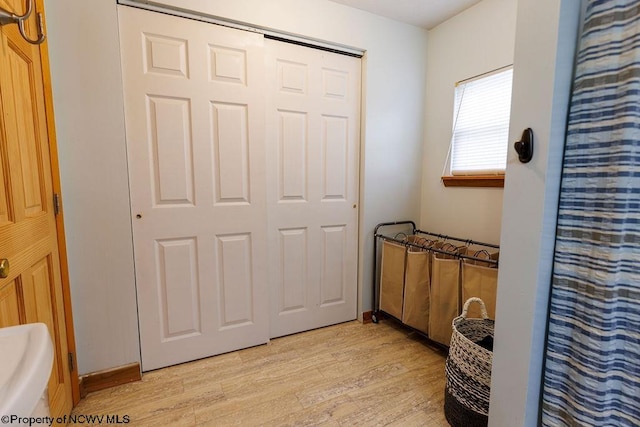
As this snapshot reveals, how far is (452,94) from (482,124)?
37cm

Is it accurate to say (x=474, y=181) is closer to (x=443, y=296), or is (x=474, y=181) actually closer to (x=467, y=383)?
(x=443, y=296)

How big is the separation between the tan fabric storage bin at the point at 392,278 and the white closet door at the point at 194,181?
3.05 ft

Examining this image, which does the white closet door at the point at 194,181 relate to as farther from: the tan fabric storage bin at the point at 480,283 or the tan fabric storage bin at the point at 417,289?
the tan fabric storage bin at the point at 480,283

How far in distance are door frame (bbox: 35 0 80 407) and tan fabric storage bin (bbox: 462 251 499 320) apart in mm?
2148

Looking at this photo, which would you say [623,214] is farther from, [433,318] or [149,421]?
[149,421]

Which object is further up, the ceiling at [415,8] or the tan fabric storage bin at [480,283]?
the ceiling at [415,8]

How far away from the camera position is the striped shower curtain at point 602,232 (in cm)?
80

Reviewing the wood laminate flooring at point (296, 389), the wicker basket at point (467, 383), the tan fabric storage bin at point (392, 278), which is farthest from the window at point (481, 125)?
the wood laminate flooring at point (296, 389)

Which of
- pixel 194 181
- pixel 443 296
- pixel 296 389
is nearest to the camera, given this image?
pixel 296 389

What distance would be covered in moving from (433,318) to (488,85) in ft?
5.33

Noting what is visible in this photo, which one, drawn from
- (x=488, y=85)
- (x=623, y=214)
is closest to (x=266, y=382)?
(x=623, y=214)

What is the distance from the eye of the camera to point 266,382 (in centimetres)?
168

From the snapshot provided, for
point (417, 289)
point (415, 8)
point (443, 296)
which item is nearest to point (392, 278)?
point (417, 289)

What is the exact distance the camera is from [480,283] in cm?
168
